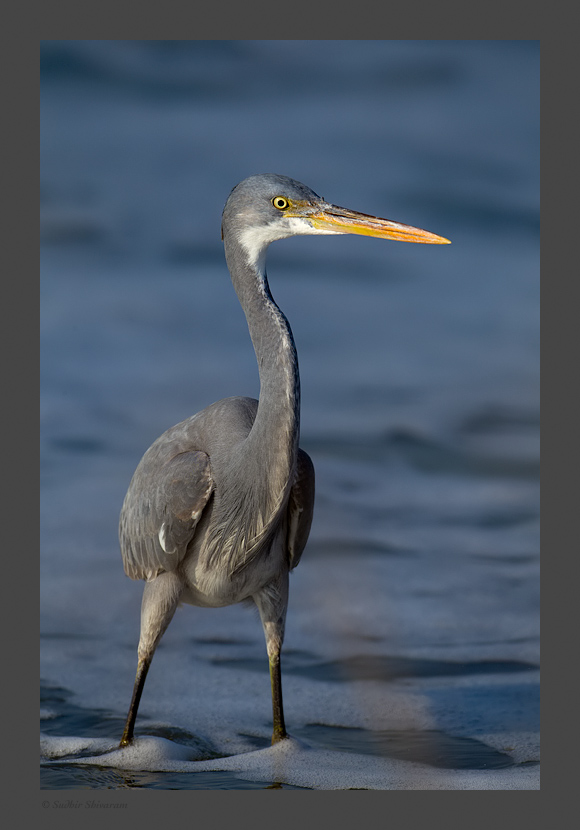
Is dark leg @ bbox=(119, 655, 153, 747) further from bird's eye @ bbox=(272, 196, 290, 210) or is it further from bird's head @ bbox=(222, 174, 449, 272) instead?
bird's eye @ bbox=(272, 196, 290, 210)

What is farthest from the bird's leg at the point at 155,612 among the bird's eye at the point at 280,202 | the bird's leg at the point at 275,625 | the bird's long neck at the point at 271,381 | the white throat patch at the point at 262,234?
→ the bird's eye at the point at 280,202

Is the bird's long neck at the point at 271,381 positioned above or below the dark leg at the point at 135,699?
above

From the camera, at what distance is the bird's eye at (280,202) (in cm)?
391

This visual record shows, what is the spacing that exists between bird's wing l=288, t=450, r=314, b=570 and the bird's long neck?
1.22 ft

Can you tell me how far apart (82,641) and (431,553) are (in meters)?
2.73

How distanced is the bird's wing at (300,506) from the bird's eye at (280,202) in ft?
3.55

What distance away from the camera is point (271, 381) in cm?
381

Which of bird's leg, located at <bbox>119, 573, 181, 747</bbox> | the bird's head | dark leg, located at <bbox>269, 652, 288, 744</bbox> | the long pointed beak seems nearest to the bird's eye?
the bird's head

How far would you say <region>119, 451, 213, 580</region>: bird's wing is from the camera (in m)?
4.12


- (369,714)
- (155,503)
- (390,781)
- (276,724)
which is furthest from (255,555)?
(369,714)

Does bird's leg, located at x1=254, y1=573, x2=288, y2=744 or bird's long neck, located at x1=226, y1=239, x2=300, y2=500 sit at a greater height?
bird's long neck, located at x1=226, y1=239, x2=300, y2=500

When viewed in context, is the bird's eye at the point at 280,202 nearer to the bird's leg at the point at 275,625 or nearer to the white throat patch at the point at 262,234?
the white throat patch at the point at 262,234

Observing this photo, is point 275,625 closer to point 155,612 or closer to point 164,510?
point 155,612

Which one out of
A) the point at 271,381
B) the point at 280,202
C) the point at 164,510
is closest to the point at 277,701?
the point at 164,510
